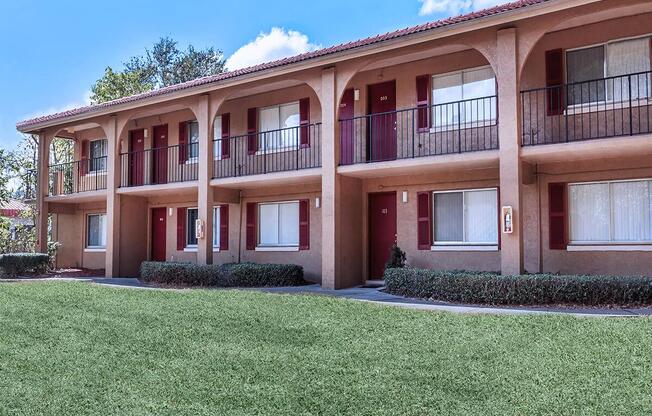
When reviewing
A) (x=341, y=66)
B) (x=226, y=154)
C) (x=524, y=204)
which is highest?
(x=341, y=66)

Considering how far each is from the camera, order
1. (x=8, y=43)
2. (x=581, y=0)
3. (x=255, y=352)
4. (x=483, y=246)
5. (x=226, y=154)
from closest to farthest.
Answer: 1. (x=255, y=352)
2. (x=581, y=0)
3. (x=483, y=246)
4. (x=226, y=154)
5. (x=8, y=43)

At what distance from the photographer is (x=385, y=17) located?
27.8 metres

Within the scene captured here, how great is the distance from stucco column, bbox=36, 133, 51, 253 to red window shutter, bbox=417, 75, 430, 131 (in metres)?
14.3

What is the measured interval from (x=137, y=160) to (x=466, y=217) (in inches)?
512

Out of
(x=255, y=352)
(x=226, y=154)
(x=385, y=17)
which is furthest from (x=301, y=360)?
(x=385, y=17)

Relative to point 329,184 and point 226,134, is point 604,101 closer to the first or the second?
point 329,184

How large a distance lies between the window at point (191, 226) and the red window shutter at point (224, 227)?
Answer: 1.46 meters

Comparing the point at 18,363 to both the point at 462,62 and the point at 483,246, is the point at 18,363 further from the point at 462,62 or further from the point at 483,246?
the point at 462,62

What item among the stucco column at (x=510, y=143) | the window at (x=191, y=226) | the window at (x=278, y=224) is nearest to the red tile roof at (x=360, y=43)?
the stucco column at (x=510, y=143)

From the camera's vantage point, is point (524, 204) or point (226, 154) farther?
point (226, 154)

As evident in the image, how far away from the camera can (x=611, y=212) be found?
526 inches

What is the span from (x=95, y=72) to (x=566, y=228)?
3110 centimetres

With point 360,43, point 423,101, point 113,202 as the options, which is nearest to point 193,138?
point 113,202

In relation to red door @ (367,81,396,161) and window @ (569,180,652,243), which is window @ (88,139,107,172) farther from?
window @ (569,180,652,243)
